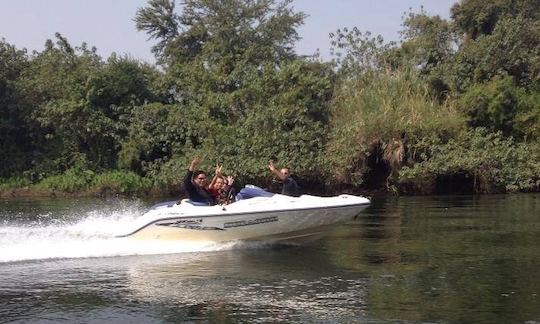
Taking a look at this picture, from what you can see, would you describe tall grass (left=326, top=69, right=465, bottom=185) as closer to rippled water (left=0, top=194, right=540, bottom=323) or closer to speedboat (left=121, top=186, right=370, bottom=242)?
rippled water (left=0, top=194, right=540, bottom=323)

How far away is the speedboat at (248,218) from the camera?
39.0 ft

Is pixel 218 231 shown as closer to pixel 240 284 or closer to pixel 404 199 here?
pixel 240 284

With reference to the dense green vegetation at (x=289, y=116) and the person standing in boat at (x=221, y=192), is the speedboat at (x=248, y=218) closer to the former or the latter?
the person standing in boat at (x=221, y=192)

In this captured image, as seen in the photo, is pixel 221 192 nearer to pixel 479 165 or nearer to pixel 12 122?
pixel 479 165

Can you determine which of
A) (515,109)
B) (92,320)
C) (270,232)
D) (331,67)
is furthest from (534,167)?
(92,320)

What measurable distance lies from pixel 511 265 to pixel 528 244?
Answer: 2289 mm

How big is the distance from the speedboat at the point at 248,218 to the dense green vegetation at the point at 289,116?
14.1m

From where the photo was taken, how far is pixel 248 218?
39.2 feet

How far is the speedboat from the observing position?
1190 centimetres

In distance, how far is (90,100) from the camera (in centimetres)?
3158

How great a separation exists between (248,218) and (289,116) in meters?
16.7

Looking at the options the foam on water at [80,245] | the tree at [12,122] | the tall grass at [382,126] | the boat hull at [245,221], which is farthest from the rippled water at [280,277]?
the tree at [12,122]

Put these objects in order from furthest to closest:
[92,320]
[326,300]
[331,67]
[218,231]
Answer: [331,67], [218,231], [326,300], [92,320]

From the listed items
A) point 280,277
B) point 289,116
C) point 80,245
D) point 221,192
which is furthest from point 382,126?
point 280,277
